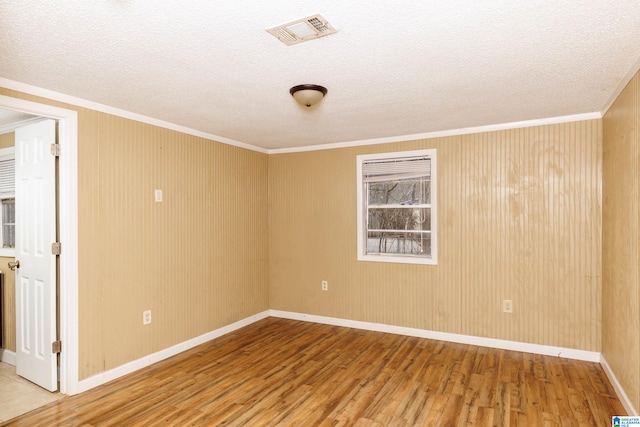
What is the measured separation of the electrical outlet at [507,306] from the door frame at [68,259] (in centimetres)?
405

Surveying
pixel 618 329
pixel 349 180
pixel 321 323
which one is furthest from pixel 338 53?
pixel 321 323

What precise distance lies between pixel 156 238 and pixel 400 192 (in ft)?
9.31

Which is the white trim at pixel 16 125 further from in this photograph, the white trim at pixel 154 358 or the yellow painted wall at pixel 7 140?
the white trim at pixel 154 358

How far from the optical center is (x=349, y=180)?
4.74 meters

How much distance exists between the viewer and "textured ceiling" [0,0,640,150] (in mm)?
1726

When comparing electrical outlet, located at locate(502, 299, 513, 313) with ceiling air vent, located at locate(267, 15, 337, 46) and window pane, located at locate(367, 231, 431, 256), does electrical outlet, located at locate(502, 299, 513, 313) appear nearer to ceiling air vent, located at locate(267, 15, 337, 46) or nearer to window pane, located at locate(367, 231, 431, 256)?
window pane, located at locate(367, 231, 431, 256)

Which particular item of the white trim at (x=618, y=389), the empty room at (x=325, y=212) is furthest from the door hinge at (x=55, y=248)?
the white trim at (x=618, y=389)

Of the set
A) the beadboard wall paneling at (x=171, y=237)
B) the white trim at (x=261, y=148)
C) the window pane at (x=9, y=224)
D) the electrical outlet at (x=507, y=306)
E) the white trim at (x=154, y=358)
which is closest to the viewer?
the white trim at (x=261, y=148)

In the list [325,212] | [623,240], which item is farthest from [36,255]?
[623,240]

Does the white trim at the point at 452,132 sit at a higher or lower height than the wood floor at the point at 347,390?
higher

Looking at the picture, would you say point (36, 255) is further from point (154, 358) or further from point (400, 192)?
point (400, 192)

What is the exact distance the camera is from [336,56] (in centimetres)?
220

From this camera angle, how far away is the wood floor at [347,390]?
2562 mm

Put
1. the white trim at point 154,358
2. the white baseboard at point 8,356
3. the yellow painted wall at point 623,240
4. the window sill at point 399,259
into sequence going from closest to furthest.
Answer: the yellow painted wall at point 623,240 < the white trim at point 154,358 < the white baseboard at point 8,356 < the window sill at point 399,259
